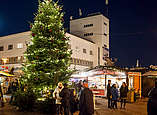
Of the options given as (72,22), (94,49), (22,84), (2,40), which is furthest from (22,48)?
(22,84)

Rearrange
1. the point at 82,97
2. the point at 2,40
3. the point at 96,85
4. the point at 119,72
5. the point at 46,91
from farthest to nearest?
the point at 2,40
the point at 96,85
the point at 119,72
the point at 46,91
the point at 82,97

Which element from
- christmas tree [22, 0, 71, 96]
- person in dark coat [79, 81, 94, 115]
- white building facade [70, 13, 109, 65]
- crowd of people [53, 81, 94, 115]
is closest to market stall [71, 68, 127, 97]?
christmas tree [22, 0, 71, 96]

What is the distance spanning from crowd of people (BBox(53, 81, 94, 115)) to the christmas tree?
2.18 meters

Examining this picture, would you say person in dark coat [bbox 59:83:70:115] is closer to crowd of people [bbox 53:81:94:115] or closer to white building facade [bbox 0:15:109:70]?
crowd of people [bbox 53:81:94:115]

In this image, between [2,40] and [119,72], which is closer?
[119,72]

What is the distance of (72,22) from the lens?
238ft

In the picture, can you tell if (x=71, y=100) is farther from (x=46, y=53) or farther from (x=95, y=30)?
(x=95, y=30)

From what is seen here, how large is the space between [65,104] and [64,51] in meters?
4.61

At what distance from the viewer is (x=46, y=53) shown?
12.6 m

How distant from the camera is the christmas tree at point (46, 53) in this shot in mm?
12312

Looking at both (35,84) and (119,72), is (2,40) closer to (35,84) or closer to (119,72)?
(119,72)

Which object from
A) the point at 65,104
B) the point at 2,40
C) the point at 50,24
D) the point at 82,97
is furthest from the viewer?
the point at 2,40

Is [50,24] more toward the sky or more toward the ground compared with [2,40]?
more toward the ground

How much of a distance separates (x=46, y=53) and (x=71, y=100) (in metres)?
3.74
